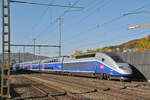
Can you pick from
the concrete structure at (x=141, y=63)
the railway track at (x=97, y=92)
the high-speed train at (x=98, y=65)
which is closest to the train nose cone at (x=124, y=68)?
the high-speed train at (x=98, y=65)

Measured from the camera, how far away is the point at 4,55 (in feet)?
35.4

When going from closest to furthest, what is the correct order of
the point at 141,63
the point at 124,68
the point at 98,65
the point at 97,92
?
1. the point at 97,92
2. the point at 124,68
3. the point at 98,65
4. the point at 141,63

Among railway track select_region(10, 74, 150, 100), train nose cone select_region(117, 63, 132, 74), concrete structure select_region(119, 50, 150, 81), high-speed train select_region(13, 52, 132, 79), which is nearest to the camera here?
railway track select_region(10, 74, 150, 100)

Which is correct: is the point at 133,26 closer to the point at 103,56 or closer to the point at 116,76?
the point at 103,56

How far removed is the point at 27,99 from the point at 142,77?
15.7m

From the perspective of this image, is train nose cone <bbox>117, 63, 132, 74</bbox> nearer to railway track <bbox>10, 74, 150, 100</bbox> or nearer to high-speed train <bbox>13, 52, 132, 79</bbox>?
high-speed train <bbox>13, 52, 132, 79</bbox>

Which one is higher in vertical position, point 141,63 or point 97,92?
point 141,63

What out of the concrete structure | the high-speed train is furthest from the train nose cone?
the concrete structure

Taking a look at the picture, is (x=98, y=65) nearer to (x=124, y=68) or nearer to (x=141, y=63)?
(x=124, y=68)

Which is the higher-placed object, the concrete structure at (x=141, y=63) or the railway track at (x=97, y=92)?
the concrete structure at (x=141, y=63)

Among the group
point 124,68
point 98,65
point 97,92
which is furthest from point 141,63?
point 97,92

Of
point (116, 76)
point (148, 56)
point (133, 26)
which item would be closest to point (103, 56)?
point (116, 76)

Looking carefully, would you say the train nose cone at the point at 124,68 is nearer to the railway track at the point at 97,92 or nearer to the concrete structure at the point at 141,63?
the railway track at the point at 97,92

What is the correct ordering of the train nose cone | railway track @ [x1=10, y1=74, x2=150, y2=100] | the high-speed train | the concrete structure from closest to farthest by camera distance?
1. railway track @ [x1=10, y1=74, x2=150, y2=100]
2. the train nose cone
3. the high-speed train
4. the concrete structure
